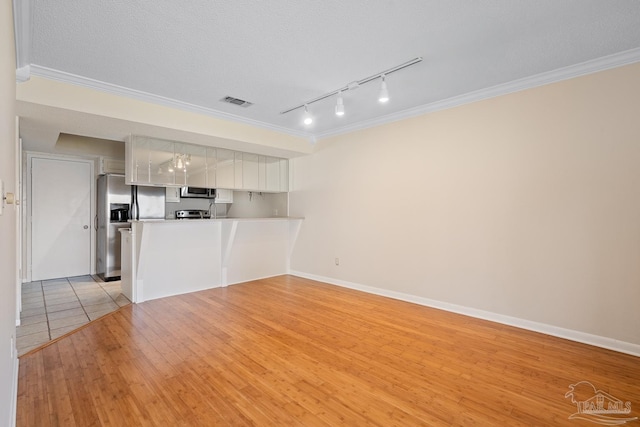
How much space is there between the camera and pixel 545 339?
2.85 m

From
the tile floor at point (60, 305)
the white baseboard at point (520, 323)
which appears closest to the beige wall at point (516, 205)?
the white baseboard at point (520, 323)

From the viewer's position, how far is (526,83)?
10.0ft

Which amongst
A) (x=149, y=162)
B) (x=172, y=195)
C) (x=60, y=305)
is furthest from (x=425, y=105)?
(x=60, y=305)

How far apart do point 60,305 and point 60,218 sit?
2.32 metres

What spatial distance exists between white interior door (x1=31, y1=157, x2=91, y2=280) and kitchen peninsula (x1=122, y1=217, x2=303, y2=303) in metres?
2.08

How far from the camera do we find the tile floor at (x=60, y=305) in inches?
118

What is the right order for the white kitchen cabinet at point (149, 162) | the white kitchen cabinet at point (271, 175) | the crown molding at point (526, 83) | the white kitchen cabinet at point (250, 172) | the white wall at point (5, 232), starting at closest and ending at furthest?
the white wall at point (5, 232)
the crown molding at point (526, 83)
the white kitchen cabinet at point (149, 162)
the white kitchen cabinet at point (250, 172)
the white kitchen cabinet at point (271, 175)

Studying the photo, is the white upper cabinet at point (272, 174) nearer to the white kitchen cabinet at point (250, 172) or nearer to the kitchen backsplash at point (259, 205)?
the white kitchen cabinet at point (250, 172)

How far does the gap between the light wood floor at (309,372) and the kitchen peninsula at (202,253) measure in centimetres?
74

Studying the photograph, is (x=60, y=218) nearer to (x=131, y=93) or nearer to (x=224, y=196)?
(x=224, y=196)

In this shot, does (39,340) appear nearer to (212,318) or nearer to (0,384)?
(212,318)

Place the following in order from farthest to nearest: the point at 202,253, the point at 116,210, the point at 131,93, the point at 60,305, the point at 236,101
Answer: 1. the point at 116,210
2. the point at 202,253
3. the point at 60,305
4. the point at 236,101
5. the point at 131,93

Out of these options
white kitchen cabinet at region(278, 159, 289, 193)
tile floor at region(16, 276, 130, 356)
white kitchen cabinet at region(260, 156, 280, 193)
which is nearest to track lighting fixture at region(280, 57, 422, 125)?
white kitchen cabinet at region(260, 156, 280, 193)

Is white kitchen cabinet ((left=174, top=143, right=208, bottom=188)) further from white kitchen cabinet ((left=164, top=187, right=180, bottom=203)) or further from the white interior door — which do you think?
the white interior door
